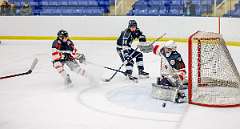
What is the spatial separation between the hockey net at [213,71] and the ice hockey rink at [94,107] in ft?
1.40

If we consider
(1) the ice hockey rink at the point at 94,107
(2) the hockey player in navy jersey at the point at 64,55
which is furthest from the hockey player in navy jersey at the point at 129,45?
(2) the hockey player in navy jersey at the point at 64,55

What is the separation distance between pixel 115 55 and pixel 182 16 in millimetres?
2506

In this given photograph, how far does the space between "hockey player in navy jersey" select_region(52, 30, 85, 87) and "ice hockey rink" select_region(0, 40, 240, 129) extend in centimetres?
20

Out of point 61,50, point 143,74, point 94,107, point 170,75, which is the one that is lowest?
point 94,107

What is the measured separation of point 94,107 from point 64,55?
1.44 meters

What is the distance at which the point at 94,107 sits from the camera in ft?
16.3

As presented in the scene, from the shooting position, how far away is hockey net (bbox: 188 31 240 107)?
5168 mm

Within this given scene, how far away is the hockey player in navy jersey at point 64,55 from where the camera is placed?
240 inches

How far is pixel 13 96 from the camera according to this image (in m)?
5.56

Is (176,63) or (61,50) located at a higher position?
(61,50)

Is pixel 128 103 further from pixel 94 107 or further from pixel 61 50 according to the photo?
pixel 61 50

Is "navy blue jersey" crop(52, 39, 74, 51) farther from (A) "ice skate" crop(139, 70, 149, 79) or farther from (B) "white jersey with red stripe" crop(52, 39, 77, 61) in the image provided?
(A) "ice skate" crop(139, 70, 149, 79)

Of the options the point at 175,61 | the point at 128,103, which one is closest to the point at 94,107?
the point at 128,103

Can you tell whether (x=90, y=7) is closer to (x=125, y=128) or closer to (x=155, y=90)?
(x=155, y=90)
